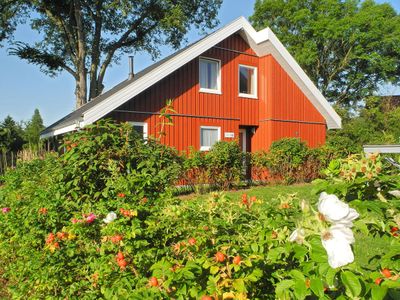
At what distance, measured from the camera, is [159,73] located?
1256 centimetres

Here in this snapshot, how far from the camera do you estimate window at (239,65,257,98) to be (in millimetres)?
16141

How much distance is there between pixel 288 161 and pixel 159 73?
6.12 meters

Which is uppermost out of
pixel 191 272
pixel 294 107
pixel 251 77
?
pixel 251 77

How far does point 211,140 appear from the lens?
14.9 metres

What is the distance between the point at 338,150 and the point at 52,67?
20.6 m

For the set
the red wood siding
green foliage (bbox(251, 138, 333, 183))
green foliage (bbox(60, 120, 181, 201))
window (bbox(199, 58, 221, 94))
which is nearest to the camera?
green foliage (bbox(60, 120, 181, 201))

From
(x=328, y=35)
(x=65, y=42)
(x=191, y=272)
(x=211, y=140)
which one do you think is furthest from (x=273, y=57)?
(x=328, y=35)

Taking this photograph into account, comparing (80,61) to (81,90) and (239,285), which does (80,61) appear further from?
(239,285)

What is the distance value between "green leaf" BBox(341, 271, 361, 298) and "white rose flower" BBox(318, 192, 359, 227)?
0.66 feet

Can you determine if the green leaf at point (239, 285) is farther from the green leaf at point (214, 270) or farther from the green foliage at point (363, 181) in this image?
the green foliage at point (363, 181)

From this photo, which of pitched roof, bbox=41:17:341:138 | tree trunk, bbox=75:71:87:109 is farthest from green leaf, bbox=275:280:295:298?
tree trunk, bbox=75:71:87:109

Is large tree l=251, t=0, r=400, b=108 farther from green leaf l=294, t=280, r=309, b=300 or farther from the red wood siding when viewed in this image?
green leaf l=294, t=280, r=309, b=300

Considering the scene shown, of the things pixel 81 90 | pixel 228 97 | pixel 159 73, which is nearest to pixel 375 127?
pixel 228 97

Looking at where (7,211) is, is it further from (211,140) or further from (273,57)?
(273,57)
